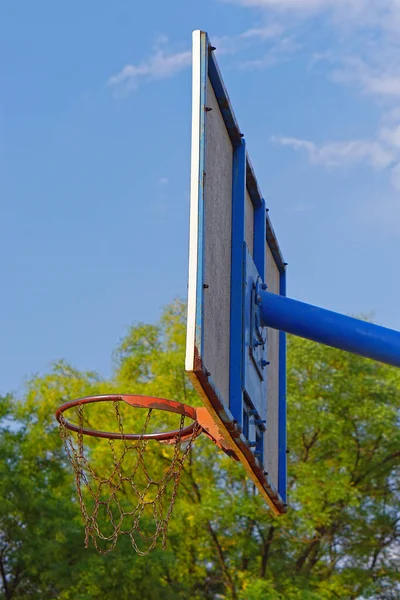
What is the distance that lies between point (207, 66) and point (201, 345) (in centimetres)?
132

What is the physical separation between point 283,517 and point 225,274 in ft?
52.3

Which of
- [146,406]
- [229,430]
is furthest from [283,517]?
[229,430]

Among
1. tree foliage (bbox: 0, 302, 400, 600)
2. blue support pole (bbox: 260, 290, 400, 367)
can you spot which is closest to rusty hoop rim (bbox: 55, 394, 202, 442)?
blue support pole (bbox: 260, 290, 400, 367)

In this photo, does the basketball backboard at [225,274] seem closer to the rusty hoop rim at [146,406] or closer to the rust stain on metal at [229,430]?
the rust stain on metal at [229,430]

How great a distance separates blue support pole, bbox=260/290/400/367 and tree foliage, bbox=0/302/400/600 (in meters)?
14.6

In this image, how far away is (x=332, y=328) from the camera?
5504mm

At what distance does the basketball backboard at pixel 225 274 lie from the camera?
14.1 feet

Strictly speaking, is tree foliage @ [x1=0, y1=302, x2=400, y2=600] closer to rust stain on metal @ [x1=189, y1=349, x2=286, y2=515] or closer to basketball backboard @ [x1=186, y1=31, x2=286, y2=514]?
rust stain on metal @ [x1=189, y1=349, x2=286, y2=515]

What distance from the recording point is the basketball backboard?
4309 millimetres

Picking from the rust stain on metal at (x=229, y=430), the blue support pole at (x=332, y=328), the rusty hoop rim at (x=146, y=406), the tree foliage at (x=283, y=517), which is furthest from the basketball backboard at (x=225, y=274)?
the tree foliage at (x=283, y=517)

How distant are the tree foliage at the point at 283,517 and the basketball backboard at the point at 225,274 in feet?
46.6

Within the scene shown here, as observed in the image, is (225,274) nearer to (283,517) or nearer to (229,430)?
(229,430)

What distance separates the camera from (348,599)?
A: 2080cm

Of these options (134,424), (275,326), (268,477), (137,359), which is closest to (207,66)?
(275,326)
